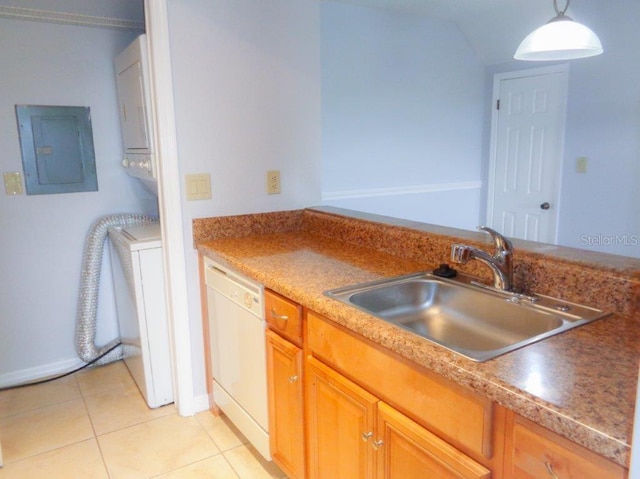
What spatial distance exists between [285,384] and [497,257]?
0.83 metres

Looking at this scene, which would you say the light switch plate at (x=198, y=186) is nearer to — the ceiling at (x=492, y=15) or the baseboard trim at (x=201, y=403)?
the baseboard trim at (x=201, y=403)

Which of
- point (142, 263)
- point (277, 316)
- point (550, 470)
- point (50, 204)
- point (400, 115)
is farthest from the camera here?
point (400, 115)

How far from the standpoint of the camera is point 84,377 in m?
2.84

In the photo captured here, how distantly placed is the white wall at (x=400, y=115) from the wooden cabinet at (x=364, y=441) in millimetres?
2535

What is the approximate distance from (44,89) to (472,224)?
3.81m

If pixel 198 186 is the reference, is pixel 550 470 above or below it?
below

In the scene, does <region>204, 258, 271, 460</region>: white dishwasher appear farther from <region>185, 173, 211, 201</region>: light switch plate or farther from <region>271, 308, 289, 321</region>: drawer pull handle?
<region>185, 173, 211, 201</region>: light switch plate

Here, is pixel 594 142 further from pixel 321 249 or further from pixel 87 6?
pixel 87 6

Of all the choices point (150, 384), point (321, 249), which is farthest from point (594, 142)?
point (150, 384)

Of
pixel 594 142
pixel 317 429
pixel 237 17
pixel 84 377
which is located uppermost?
pixel 237 17

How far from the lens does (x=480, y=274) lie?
5.29 feet

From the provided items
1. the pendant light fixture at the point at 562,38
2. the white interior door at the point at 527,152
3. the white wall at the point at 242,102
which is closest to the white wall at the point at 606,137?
the white interior door at the point at 527,152

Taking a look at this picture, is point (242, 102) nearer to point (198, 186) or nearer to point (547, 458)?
point (198, 186)

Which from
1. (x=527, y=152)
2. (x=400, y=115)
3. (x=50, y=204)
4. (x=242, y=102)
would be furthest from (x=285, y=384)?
(x=527, y=152)
